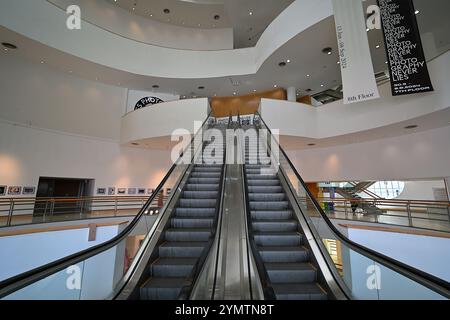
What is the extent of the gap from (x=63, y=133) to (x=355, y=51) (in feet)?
41.3

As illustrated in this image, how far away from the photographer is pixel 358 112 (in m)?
9.59

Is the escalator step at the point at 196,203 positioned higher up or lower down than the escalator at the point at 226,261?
higher up

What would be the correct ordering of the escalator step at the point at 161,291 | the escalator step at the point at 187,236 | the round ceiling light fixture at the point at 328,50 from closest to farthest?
the escalator step at the point at 161,291, the escalator step at the point at 187,236, the round ceiling light fixture at the point at 328,50

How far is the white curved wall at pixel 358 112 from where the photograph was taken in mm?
7027

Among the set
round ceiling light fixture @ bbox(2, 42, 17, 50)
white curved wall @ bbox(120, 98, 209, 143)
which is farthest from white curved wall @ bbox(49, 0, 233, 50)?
white curved wall @ bbox(120, 98, 209, 143)

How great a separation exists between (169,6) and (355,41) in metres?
10.8

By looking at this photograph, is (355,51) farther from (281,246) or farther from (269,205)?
(281,246)

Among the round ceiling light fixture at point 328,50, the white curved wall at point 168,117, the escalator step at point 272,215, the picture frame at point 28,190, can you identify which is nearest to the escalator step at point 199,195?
the escalator step at point 272,215

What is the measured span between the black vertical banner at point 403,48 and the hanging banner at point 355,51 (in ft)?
1.89

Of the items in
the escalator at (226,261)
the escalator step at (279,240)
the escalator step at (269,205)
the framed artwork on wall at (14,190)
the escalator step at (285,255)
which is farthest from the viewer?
the framed artwork on wall at (14,190)

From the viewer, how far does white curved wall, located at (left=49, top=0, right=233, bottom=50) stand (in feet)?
41.1

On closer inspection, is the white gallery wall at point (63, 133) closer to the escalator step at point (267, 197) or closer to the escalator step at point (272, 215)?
the escalator step at point (267, 197)

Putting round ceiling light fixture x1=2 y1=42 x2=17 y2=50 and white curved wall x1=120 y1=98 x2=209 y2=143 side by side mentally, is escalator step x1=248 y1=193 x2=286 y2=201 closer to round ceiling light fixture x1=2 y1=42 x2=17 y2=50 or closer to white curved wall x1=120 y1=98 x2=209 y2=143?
white curved wall x1=120 y1=98 x2=209 y2=143

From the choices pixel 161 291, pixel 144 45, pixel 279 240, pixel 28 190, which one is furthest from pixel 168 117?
pixel 161 291
